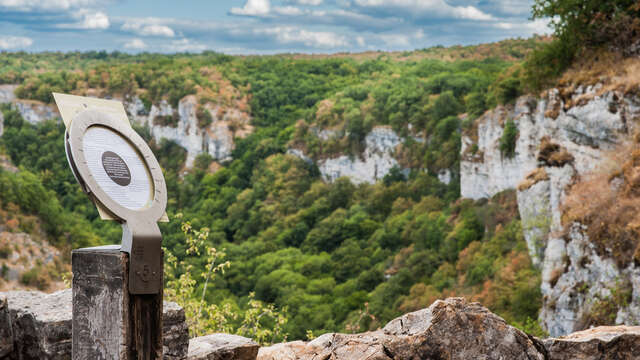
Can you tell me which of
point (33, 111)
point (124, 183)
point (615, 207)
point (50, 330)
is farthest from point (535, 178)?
point (33, 111)

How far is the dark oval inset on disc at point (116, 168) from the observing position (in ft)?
10.6

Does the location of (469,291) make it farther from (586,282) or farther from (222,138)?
(222,138)

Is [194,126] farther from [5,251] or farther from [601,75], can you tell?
[601,75]

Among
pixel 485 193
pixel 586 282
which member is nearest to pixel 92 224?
pixel 485 193

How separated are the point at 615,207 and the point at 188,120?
250 ft

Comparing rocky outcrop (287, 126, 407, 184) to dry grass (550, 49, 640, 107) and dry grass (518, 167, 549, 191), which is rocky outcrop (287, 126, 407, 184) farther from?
dry grass (550, 49, 640, 107)

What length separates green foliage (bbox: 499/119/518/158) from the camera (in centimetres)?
3391

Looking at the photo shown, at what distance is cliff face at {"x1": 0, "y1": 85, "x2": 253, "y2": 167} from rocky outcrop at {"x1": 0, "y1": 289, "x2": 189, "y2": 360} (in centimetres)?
7549

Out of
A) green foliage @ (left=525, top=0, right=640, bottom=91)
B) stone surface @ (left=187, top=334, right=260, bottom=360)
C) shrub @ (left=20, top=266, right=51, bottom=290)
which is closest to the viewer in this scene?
stone surface @ (left=187, top=334, right=260, bottom=360)

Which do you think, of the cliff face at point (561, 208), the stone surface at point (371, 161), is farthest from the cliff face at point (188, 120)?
the cliff face at point (561, 208)

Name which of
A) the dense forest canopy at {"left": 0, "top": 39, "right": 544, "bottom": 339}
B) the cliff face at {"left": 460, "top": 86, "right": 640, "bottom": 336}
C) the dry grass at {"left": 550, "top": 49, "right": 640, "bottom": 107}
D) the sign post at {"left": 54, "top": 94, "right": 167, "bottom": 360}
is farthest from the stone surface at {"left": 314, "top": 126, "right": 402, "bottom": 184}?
the sign post at {"left": 54, "top": 94, "right": 167, "bottom": 360}

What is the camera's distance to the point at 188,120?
3241 inches

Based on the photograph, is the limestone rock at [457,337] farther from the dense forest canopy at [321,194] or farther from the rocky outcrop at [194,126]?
the rocky outcrop at [194,126]

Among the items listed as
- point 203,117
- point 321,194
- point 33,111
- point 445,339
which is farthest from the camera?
point 203,117
